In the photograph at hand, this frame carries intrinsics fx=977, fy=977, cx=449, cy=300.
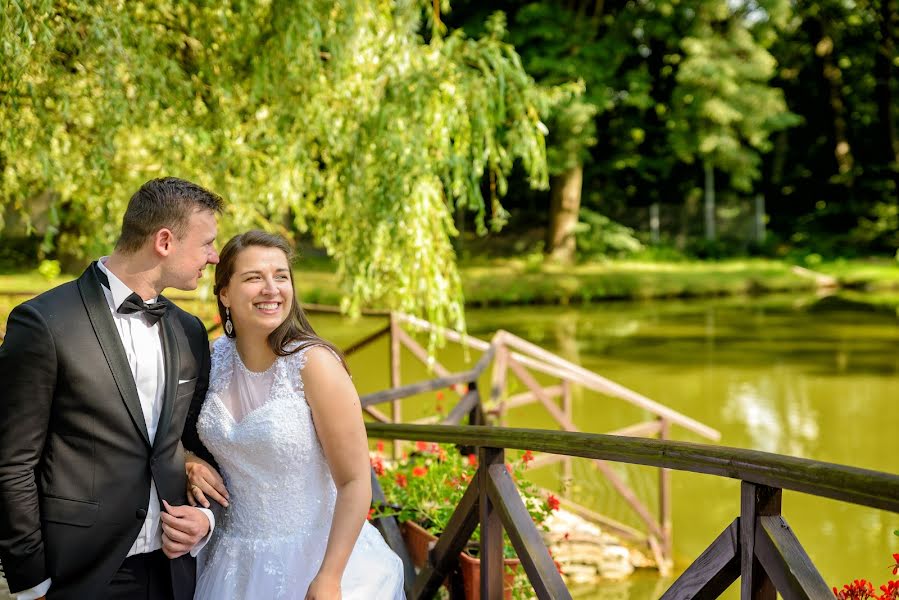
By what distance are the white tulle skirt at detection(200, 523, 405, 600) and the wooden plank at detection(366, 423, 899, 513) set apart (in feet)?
1.66

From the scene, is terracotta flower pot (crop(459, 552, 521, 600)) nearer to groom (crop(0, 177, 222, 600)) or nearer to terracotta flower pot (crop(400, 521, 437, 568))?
terracotta flower pot (crop(400, 521, 437, 568))

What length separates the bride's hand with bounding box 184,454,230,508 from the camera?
95.0 inches

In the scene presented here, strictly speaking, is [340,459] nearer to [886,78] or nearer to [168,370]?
[168,370]

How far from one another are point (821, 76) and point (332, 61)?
2727 cm

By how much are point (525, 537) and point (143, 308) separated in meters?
1.22

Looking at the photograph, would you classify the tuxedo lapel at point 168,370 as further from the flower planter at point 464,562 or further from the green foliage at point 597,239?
the green foliage at point 597,239

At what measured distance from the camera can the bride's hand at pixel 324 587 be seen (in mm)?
2227

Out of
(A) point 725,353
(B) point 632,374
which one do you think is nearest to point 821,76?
(A) point 725,353

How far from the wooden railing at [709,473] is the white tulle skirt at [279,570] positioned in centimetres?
47

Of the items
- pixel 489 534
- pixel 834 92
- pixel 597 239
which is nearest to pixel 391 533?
pixel 489 534

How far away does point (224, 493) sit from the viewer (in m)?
2.46

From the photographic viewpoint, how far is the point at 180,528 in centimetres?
234

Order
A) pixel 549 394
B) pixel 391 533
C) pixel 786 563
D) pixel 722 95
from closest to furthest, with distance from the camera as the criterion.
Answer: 1. pixel 786 563
2. pixel 391 533
3. pixel 549 394
4. pixel 722 95

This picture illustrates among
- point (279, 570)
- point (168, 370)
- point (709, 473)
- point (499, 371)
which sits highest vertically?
point (168, 370)
